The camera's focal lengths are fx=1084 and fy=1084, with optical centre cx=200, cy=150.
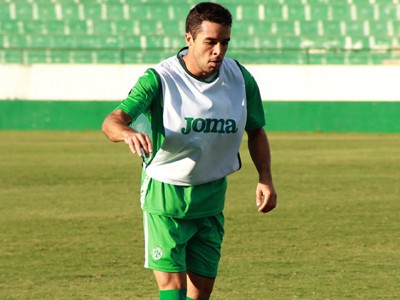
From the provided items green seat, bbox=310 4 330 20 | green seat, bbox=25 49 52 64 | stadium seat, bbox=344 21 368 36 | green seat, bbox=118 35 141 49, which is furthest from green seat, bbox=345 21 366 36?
green seat, bbox=25 49 52 64

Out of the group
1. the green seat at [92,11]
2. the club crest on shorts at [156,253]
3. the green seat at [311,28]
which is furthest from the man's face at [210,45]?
the green seat at [92,11]

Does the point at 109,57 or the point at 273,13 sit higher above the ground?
the point at 273,13

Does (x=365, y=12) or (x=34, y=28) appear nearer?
(x=34, y=28)

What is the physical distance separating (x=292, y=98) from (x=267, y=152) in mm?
24755

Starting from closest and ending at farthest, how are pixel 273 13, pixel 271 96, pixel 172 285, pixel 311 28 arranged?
pixel 172 285 → pixel 271 96 → pixel 311 28 → pixel 273 13

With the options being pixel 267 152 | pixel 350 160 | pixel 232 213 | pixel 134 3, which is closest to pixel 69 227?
pixel 232 213

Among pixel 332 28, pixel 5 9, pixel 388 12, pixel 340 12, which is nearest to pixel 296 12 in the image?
pixel 332 28

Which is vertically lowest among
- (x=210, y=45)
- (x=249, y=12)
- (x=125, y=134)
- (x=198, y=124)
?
(x=249, y=12)

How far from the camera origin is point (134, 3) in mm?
33000

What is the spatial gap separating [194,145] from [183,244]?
480 mm

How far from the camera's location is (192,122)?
16.0ft

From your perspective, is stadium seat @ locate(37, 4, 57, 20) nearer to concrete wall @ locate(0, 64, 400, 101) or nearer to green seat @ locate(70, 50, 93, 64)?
green seat @ locate(70, 50, 93, 64)

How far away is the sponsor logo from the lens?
4879 millimetres

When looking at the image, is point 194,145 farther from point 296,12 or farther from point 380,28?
point 380,28
